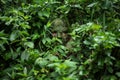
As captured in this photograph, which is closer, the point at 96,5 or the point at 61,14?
the point at 96,5

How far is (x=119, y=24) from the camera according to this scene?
2750 mm

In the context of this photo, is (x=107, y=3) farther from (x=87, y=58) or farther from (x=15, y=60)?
(x=15, y=60)

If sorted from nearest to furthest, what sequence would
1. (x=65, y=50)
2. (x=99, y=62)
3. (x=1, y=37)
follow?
(x=99, y=62) → (x=1, y=37) → (x=65, y=50)

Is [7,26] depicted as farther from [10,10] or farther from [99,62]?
[99,62]

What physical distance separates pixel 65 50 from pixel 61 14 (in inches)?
25.2

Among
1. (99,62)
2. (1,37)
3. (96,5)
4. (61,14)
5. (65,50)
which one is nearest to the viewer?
(99,62)

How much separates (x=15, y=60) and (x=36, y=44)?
336mm

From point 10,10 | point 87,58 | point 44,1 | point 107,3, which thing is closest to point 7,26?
point 10,10

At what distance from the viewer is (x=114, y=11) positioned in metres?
3.07

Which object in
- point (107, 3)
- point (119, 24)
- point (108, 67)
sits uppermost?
point (107, 3)

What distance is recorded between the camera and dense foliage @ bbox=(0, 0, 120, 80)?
2438 mm

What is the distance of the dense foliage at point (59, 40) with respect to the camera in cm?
244

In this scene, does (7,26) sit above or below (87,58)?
above

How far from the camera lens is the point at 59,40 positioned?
2.87m
